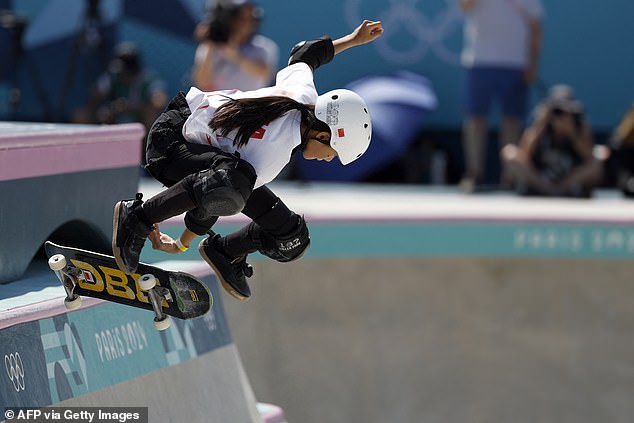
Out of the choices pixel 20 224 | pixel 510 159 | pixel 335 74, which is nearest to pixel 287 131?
pixel 20 224

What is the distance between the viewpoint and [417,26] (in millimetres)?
12781

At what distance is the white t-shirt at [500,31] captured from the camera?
11094mm

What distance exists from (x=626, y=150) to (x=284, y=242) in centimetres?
588

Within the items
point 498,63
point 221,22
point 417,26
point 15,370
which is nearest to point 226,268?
point 15,370

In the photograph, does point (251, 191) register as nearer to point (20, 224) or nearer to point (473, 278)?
point (20, 224)

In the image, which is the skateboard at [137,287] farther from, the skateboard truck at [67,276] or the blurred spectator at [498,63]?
the blurred spectator at [498,63]

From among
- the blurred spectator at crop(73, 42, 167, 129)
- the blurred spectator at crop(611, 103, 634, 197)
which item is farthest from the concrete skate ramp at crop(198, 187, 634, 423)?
the blurred spectator at crop(73, 42, 167, 129)

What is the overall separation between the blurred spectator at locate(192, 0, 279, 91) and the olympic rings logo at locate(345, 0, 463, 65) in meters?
3.02

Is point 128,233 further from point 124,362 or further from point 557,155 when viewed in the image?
point 557,155

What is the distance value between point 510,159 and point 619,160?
3.82 ft

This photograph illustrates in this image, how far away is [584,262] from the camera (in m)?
9.68

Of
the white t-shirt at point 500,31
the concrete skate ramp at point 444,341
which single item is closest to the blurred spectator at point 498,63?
the white t-shirt at point 500,31

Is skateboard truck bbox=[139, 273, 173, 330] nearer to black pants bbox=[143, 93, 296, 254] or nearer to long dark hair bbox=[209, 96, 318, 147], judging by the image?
black pants bbox=[143, 93, 296, 254]

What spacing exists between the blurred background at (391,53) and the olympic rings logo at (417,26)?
10mm
